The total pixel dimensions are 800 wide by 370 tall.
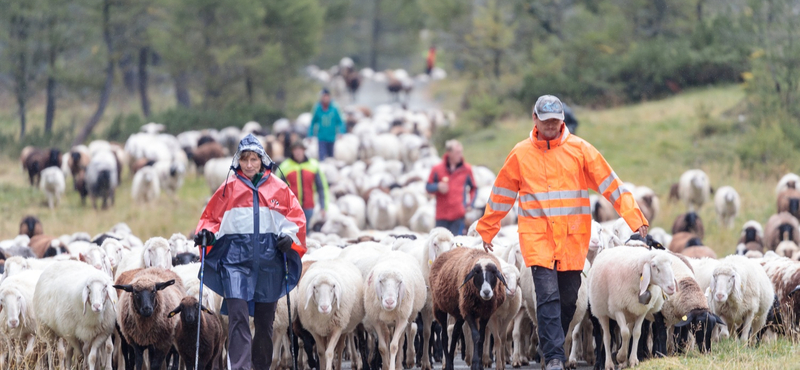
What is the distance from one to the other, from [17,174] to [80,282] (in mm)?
21491

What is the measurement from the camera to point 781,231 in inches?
613

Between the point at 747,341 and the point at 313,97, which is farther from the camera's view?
the point at 313,97

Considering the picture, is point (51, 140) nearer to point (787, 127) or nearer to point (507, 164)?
point (787, 127)

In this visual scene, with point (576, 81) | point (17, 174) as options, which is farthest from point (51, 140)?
point (576, 81)

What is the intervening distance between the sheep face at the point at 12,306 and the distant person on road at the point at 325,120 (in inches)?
539

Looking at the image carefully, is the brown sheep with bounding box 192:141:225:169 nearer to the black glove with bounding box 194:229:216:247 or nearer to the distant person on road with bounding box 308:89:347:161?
the distant person on road with bounding box 308:89:347:161

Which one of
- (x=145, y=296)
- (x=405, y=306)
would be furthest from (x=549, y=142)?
(x=145, y=296)

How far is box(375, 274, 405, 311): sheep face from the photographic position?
8.69 meters

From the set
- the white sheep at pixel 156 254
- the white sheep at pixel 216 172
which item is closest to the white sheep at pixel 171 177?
the white sheep at pixel 216 172

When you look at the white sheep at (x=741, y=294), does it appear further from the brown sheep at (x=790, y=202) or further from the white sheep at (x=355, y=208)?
the white sheep at (x=355, y=208)

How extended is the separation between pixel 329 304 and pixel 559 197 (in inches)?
96.0

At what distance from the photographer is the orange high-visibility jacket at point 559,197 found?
23.5 ft

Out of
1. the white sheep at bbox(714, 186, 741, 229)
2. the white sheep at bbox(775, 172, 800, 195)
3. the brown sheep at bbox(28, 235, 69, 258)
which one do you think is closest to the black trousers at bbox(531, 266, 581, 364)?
the brown sheep at bbox(28, 235, 69, 258)

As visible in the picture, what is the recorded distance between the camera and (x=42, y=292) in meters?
9.22
